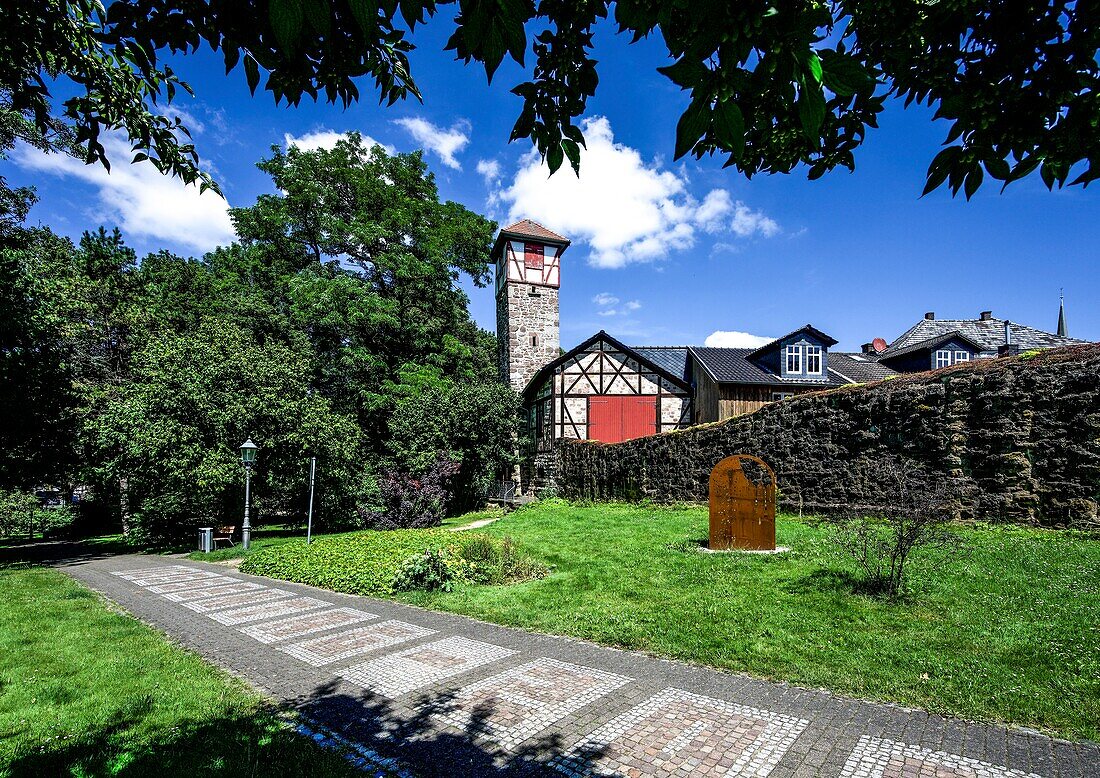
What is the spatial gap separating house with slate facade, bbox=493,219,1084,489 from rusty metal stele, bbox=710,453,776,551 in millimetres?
14087

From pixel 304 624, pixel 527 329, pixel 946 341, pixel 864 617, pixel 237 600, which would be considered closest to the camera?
pixel 864 617

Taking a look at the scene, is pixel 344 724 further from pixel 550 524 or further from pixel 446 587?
pixel 550 524

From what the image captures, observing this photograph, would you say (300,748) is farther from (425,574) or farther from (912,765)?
(425,574)

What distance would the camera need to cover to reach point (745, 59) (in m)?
1.33

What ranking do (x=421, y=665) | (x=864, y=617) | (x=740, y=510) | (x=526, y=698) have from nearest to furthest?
(x=526, y=698) → (x=421, y=665) → (x=864, y=617) → (x=740, y=510)

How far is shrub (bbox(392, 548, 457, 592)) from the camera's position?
Answer: 26.9 feet

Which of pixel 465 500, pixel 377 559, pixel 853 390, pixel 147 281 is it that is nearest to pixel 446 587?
pixel 377 559

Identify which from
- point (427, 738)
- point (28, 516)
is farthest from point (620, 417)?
point (28, 516)

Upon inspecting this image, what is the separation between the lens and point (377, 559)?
A: 9977 mm

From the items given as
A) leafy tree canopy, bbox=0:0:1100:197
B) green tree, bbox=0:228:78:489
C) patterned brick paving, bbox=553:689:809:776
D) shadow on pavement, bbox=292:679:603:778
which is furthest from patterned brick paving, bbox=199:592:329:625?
green tree, bbox=0:228:78:489

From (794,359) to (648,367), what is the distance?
7353 millimetres

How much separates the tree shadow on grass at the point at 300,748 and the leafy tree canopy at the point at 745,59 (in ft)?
11.7

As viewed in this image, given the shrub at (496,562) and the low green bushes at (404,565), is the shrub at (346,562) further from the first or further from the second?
the shrub at (496,562)

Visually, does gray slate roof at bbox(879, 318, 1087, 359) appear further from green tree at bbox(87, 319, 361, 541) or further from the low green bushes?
green tree at bbox(87, 319, 361, 541)
